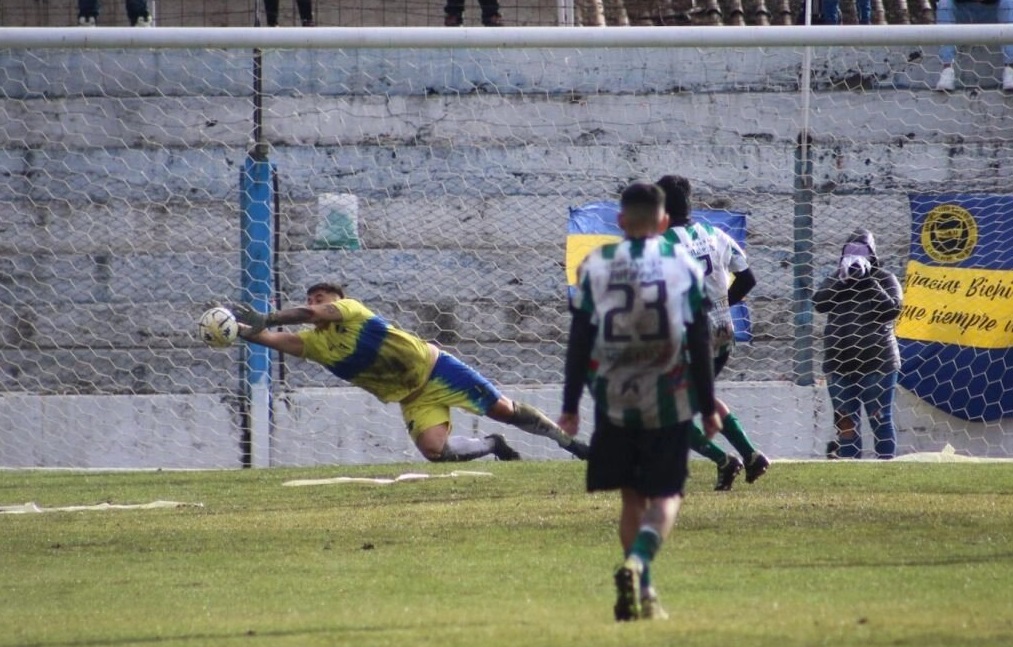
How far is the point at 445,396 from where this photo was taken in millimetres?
12422

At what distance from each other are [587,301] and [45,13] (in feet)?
39.5

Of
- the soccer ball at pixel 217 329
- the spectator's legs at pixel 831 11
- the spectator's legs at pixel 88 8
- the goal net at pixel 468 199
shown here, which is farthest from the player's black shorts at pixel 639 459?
the spectator's legs at pixel 88 8

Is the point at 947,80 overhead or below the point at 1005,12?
below

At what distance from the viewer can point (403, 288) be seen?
16.0 m

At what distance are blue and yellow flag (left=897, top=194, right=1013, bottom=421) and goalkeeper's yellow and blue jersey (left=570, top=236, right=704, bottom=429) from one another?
29.2 feet

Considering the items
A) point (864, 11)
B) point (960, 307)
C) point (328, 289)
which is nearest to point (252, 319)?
point (328, 289)

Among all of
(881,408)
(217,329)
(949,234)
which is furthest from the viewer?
(949,234)

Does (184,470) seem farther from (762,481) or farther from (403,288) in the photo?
(762,481)

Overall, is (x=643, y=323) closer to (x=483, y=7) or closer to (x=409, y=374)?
(x=409, y=374)

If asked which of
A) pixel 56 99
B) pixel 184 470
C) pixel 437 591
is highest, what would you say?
pixel 56 99

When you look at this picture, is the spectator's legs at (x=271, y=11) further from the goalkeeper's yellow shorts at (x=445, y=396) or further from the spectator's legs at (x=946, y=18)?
the spectator's legs at (x=946, y=18)

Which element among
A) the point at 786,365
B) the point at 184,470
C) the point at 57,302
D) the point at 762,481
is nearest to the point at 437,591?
the point at 762,481

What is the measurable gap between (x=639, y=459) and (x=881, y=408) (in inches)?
311

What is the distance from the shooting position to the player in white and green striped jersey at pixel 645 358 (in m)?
6.23
